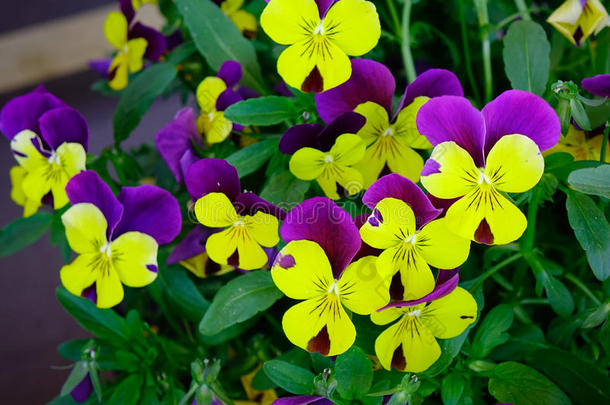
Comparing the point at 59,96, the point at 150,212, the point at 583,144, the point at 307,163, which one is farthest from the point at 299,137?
the point at 59,96

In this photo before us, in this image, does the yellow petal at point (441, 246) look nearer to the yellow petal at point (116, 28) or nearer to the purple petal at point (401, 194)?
the purple petal at point (401, 194)

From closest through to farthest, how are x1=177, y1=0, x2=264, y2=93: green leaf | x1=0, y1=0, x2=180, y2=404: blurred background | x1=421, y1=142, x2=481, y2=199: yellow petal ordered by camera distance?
x1=421, y1=142, x2=481, y2=199: yellow petal
x1=177, y1=0, x2=264, y2=93: green leaf
x1=0, y1=0, x2=180, y2=404: blurred background

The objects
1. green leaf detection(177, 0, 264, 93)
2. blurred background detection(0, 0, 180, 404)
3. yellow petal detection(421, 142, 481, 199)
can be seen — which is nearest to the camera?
yellow petal detection(421, 142, 481, 199)

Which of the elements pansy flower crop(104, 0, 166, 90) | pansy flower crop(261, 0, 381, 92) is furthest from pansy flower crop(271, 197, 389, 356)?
pansy flower crop(104, 0, 166, 90)

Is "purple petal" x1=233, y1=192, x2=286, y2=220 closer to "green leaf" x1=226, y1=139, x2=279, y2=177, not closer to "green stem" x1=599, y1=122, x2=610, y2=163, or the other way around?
"green leaf" x1=226, y1=139, x2=279, y2=177

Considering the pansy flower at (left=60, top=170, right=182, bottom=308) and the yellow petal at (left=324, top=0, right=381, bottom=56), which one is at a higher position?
the yellow petal at (left=324, top=0, right=381, bottom=56)

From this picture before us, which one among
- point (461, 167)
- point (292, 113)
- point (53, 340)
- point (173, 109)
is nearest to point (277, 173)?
point (292, 113)

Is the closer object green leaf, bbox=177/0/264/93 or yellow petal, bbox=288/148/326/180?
yellow petal, bbox=288/148/326/180

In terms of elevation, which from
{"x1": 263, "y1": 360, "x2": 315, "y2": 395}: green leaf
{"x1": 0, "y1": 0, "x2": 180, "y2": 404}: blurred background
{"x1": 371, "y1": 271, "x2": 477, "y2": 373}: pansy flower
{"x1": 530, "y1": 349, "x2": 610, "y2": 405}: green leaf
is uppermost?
{"x1": 371, "y1": 271, "x2": 477, "y2": 373}: pansy flower
